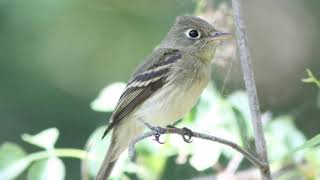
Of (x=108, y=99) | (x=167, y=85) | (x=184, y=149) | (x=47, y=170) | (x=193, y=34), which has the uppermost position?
(x=193, y=34)

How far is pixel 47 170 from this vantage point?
2941mm

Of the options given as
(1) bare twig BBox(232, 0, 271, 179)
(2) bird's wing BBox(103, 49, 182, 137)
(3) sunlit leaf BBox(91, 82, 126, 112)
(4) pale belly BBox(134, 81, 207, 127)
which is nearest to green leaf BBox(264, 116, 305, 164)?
(4) pale belly BBox(134, 81, 207, 127)

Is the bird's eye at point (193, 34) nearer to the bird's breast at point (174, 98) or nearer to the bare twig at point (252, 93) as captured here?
the bird's breast at point (174, 98)

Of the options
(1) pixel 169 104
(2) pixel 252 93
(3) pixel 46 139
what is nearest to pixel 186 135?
(1) pixel 169 104

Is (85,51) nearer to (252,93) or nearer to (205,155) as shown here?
(205,155)

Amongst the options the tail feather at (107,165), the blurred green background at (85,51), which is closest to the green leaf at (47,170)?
the tail feather at (107,165)

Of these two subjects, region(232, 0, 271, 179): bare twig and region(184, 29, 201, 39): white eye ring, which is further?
region(184, 29, 201, 39): white eye ring

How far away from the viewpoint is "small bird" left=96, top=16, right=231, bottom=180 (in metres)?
3.59

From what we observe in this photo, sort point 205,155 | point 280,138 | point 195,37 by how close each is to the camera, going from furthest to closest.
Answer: point 195,37, point 280,138, point 205,155

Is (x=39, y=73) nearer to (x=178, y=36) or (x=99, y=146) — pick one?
(x=178, y=36)

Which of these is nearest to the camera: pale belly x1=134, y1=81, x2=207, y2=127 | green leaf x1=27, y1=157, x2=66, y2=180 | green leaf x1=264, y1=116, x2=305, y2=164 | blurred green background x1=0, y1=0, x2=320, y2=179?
green leaf x1=27, y1=157, x2=66, y2=180

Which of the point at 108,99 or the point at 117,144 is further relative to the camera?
the point at 117,144

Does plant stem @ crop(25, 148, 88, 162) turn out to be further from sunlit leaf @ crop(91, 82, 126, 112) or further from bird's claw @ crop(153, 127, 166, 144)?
bird's claw @ crop(153, 127, 166, 144)

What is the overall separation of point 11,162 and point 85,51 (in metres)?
3.46
